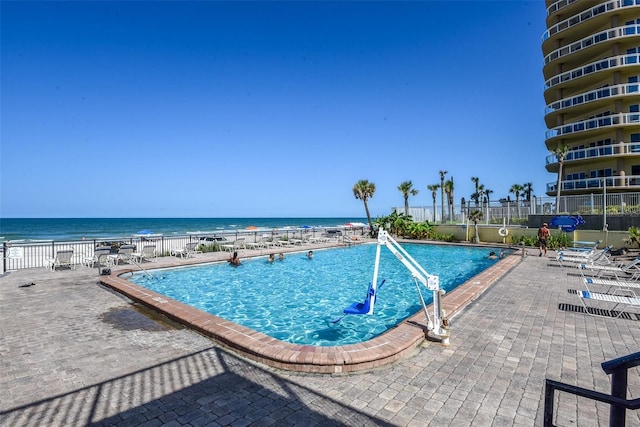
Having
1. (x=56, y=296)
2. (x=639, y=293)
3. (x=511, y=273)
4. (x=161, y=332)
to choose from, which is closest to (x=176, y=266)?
(x=56, y=296)

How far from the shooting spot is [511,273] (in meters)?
12.1

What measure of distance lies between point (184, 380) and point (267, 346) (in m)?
1.23

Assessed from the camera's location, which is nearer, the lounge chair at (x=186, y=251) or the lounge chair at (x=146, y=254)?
the lounge chair at (x=146, y=254)

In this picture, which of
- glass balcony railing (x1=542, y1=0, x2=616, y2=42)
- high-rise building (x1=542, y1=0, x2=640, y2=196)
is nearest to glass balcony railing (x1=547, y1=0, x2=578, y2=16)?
high-rise building (x1=542, y1=0, x2=640, y2=196)

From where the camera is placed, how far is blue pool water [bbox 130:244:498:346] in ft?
26.2

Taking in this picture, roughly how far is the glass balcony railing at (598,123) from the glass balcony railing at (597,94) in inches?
67.9

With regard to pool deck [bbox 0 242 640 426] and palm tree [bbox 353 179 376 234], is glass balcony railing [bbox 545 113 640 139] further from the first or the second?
pool deck [bbox 0 242 640 426]

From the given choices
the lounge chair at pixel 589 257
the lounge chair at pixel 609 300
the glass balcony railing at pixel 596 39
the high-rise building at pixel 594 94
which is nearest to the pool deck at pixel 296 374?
the lounge chair at pixel 609 300

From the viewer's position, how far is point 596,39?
29.2 m

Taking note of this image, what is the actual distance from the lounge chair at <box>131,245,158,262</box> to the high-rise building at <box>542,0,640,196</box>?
3100 centimetres

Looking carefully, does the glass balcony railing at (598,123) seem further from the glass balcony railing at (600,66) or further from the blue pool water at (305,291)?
the blue pool water at (305,291)

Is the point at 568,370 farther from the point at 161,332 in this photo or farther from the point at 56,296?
the point at 56,296

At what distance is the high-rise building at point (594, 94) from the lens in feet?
90.4

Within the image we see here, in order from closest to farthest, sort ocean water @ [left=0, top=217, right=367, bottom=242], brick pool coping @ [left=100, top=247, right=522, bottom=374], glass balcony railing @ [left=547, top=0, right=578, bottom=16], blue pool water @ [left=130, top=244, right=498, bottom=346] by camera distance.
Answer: brick pool coping @ [left=100, top=247, right=522, bottom=374], blue pool water @ [left=130, top=244, right=498, bottom=346], glass balcony railing @ [left=547, top=0, right=578, bottom=16], ocean water @ [left=0, top=217, right=367, bottom=242]
